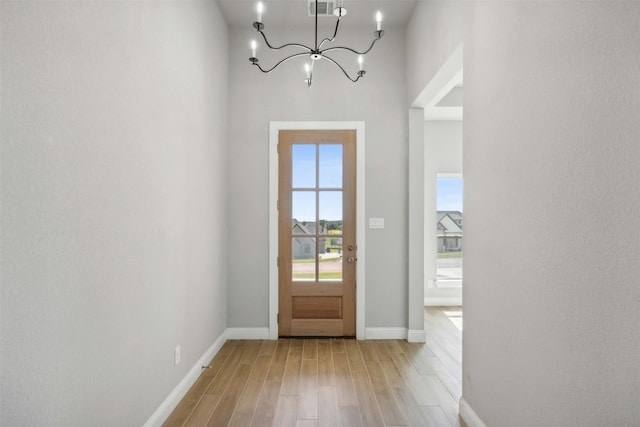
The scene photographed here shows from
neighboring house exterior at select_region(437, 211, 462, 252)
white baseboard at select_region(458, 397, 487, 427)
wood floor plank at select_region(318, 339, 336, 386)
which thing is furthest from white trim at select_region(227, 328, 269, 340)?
neighboring house exterior at select_region(437, 211, 462, 252)

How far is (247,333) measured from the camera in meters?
3.83

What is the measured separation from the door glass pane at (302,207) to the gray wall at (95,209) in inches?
50.2

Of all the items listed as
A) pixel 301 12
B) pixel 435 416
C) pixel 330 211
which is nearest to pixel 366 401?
pixel 435 416

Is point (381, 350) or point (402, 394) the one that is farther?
point (381, 350)

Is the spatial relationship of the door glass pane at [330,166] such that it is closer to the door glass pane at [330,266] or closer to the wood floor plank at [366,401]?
the door glass pane at [330,266]

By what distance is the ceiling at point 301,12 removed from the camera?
132 inches

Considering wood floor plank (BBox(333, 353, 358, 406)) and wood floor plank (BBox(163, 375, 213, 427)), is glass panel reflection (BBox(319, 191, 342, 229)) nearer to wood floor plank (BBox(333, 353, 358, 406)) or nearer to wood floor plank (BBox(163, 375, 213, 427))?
wood floor plank (BBox(333, 353, 358, 406))

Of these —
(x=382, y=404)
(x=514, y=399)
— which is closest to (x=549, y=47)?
(x=514, y=399)

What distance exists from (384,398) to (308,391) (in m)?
0.55

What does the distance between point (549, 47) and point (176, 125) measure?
2190 mm

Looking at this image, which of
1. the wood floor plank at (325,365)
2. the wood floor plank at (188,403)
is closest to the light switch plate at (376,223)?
the wood floor plank at (325,365)

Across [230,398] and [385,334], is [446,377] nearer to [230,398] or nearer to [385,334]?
[385,334]

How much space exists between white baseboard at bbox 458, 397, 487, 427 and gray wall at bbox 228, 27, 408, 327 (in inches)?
59.9

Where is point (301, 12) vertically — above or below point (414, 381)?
above
